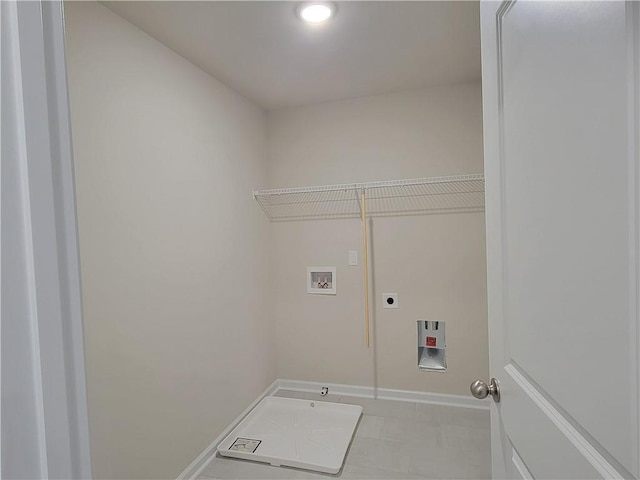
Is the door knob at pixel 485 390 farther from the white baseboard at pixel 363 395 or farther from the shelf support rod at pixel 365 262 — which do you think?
the white baseboard at pixel 363 395

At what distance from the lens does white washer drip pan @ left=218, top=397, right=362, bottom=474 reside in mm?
2178

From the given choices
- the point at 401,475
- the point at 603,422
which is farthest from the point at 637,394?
the point at 401,475

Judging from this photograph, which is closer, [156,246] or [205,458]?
[156,246]

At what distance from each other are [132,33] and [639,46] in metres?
2.09

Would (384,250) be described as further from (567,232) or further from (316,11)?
(567,232)

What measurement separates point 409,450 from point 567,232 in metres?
2.14

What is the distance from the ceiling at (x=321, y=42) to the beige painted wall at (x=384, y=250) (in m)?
0.30

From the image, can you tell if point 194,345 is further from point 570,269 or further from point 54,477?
point 570,269

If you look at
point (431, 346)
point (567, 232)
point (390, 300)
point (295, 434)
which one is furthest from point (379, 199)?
point (567, 232)

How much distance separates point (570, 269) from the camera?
59cm

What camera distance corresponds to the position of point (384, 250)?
3.01 metres

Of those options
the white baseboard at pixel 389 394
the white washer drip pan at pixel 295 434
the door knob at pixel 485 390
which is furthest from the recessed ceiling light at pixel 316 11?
the white baseboard at pixel 389 394

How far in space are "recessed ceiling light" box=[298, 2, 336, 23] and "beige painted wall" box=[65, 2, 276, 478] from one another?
849 millimetres

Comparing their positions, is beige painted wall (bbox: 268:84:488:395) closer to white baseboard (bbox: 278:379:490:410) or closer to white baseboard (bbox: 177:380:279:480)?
white baseboard (bbox: 278:379:490:410)
